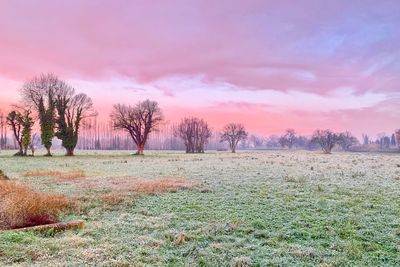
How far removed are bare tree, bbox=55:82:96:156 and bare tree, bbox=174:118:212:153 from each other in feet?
120

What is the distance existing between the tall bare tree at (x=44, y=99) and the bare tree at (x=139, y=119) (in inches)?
548

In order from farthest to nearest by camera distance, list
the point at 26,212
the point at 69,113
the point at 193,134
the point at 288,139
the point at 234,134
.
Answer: the point at 288,139
the point at 234,134
the point at 193,134
the point at 69,113
the point at 26,212

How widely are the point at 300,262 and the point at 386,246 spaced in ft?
8.60

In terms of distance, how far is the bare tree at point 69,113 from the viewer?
6225 centimetres

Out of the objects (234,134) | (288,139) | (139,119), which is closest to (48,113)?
(139,119)

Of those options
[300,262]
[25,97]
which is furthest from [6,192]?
[25,97]

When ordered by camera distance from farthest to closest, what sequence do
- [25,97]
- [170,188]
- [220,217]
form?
[25,97], [170,188], [220,217]

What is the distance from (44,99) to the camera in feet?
204

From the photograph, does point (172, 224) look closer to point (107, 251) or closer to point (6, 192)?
point (107, 251)

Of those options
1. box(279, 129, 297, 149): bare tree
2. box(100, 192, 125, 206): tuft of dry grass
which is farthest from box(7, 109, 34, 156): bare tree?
box(279, 129, 297, 149): bare tree

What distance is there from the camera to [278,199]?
44.3ft

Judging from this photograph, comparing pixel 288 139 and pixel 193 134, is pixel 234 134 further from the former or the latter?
pixel 288 139

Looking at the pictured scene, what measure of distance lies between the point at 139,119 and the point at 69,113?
50.9 feet

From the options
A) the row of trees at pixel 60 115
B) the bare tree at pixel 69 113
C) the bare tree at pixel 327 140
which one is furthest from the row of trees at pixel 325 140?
the bare tree at pixel 69 113
